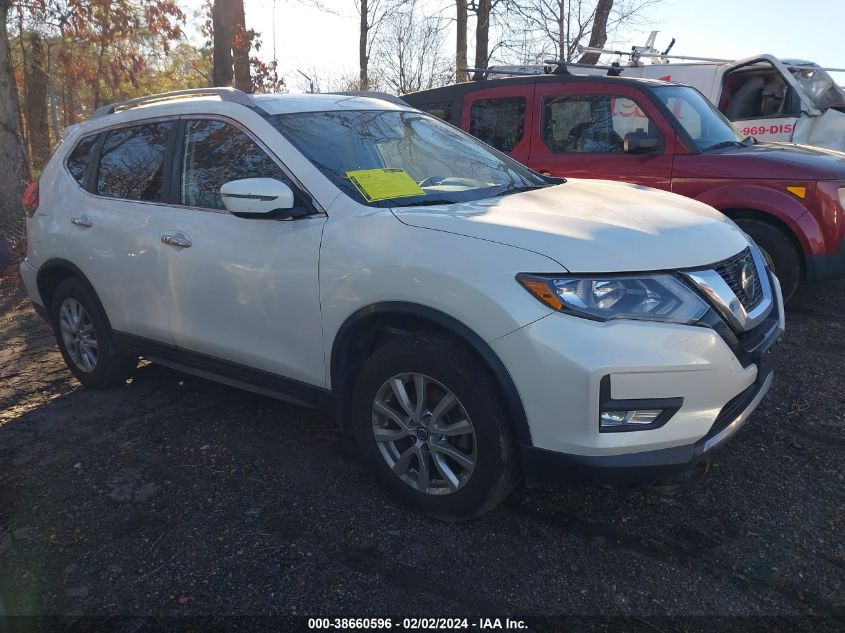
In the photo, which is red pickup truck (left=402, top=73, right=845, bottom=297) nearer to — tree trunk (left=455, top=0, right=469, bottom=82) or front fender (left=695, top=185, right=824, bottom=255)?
front fender (left=695, top=185, right=824, bottom=255)

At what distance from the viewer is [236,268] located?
3.25 metres

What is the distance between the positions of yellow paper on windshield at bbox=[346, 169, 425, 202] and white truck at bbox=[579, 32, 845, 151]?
626 cm

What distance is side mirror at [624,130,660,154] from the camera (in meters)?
5.65

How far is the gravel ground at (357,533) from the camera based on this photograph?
7.86 feet

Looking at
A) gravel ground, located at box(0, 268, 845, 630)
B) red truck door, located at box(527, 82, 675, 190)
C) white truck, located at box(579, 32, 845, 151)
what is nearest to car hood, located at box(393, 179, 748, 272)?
gravel ground, located at box(0, 268, 845, 630)

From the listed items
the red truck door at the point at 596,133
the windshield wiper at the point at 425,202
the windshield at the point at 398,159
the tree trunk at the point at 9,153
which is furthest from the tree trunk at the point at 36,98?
the windshield wiper at the point at 425,202

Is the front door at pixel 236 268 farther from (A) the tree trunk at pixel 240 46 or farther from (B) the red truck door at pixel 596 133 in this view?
(A) the tree trunk at pixel 240 46

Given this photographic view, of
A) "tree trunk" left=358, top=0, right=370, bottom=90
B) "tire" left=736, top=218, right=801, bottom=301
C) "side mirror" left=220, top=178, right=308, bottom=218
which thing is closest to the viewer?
"side mirror" left=220, top=178, right=308, bottom=218

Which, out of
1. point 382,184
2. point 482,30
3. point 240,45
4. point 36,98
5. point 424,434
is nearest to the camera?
point 424,434

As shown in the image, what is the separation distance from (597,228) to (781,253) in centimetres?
345

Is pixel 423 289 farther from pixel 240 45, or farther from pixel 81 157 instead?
pixel 240 45

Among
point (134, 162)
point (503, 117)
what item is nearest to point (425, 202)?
point (134, 162)

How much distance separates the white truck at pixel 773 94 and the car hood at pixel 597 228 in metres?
6.14

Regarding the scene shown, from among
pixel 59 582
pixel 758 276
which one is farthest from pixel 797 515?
pixel 59 582
